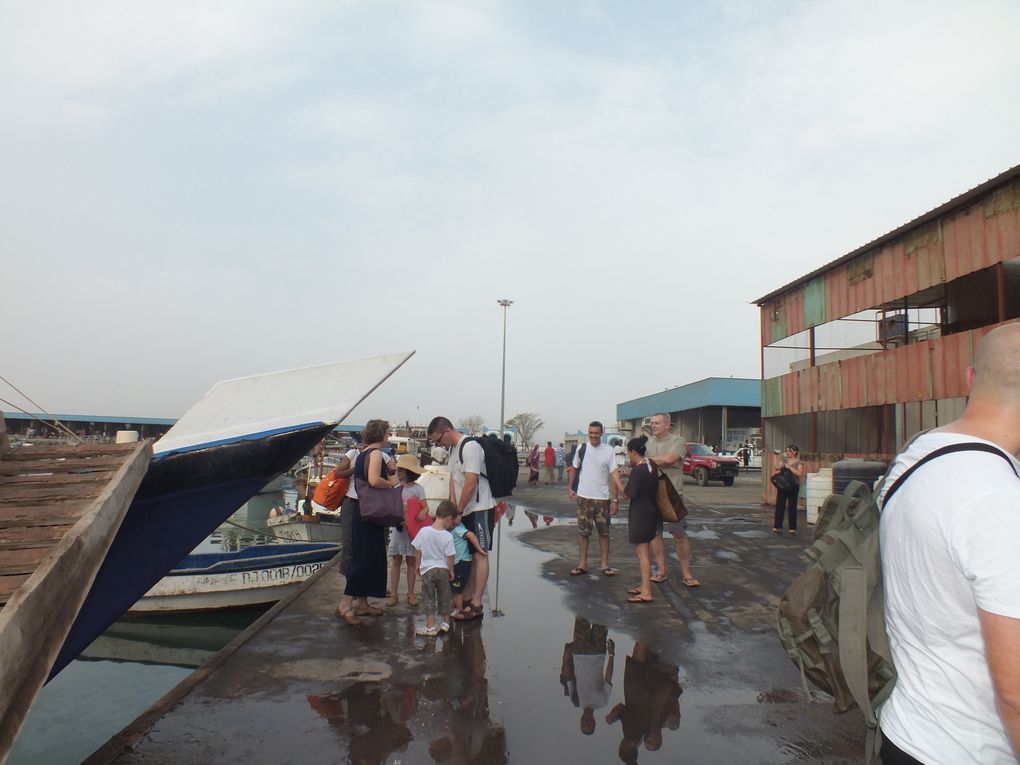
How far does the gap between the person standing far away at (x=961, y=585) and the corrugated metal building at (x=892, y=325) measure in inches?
428

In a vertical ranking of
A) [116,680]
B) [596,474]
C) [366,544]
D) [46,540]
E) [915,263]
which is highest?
[915,263]

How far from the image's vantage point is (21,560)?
2.92 metres

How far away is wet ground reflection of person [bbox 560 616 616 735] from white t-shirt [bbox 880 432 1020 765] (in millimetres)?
2764

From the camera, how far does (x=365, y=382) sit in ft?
18.4

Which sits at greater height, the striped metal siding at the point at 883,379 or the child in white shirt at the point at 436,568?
the striped metal siding at the point at 883,379

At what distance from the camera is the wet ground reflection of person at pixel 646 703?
387cm

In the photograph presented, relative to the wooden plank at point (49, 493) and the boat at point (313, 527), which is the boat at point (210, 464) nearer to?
the wooden plank at point (49, 493)

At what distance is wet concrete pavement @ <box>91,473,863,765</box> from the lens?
3717mm

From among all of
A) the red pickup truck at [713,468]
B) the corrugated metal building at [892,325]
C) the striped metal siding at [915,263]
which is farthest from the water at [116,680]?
the red pickup truck at [713,468]

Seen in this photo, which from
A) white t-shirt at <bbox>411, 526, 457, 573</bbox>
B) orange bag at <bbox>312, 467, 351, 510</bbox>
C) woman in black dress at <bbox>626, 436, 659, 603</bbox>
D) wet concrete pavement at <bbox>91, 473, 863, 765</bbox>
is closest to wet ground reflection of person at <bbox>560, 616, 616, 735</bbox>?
wet concrete pavement at <bbox>91, 473, 863, 765</bbox>

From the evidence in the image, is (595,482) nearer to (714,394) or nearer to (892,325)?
(892,325)

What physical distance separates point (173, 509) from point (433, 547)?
2.14 metres

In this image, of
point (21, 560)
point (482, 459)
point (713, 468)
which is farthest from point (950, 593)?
point (713, 468)

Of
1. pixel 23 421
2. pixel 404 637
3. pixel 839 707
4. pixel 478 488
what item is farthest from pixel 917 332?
pixel 23 421
